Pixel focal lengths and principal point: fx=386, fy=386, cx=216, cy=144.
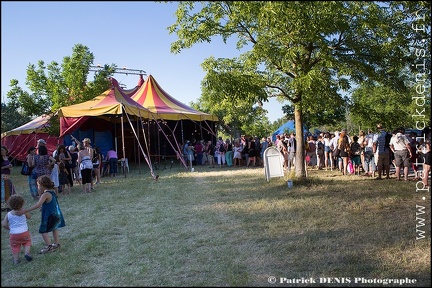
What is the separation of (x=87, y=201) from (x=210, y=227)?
4.41 metres

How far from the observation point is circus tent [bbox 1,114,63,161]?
70.3 feet

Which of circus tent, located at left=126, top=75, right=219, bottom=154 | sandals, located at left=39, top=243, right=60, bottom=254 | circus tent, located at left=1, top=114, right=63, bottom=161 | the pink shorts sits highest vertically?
circus tent, located at left=126, top=75, right=219, bottom=154

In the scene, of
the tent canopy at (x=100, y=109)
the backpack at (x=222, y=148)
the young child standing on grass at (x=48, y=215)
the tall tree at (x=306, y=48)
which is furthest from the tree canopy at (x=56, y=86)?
the young child standing on grass at (x=48, y=215)

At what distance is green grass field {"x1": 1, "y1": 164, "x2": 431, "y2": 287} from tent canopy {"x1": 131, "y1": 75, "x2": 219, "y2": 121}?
10.9m

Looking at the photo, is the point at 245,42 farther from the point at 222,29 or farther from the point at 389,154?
the point at 389,154

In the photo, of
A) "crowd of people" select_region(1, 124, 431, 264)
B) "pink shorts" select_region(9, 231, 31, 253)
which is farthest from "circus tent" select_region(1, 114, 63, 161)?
"pink shorts" select_region(9, 231, 31, 253)

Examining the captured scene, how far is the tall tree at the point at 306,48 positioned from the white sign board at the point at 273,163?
0.61 meters

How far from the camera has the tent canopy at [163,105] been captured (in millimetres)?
19516

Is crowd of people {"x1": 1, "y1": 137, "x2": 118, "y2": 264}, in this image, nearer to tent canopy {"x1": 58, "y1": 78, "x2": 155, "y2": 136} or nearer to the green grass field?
the green grass field

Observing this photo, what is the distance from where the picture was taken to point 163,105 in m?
21.1

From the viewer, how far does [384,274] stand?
12.7 feet

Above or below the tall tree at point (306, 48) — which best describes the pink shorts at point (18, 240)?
below

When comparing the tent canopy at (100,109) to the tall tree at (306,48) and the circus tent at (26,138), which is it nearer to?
the circus tent at (26,138)

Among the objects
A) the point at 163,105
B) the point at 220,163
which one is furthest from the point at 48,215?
the point at 163,105
